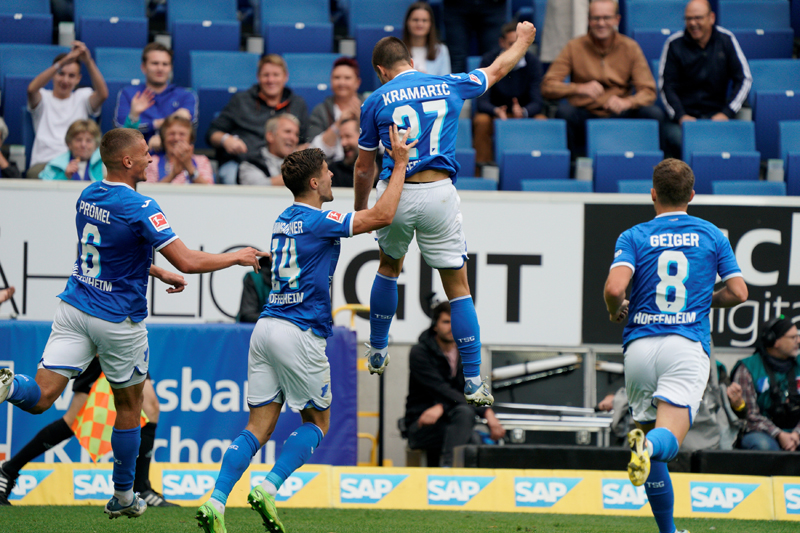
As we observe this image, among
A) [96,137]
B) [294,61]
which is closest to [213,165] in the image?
[96,137]

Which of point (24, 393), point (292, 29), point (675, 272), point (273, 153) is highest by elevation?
point (292, 29)

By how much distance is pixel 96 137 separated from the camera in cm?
926

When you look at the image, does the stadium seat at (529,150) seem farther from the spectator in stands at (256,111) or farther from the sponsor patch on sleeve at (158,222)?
the sponsor patch on sleeve at (158,222)

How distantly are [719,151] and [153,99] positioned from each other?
5.82m

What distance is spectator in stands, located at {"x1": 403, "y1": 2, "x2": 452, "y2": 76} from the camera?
34.0ft

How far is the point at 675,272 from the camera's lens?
17.0 ft

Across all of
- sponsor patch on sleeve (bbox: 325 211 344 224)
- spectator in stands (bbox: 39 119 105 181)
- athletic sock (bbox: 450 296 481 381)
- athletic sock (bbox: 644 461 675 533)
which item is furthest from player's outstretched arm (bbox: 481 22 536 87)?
spectator in stands (bbox: 39 119 105 181)

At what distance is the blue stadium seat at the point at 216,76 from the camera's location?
409 inches

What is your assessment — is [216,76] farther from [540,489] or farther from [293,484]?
[540,489]

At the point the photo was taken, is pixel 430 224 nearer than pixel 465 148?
Yes

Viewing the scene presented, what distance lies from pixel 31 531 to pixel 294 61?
21.8 feet

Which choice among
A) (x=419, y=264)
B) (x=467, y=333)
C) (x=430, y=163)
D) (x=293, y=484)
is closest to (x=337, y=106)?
(x=419, y=264)

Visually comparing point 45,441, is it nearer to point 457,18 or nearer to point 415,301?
point 415,301

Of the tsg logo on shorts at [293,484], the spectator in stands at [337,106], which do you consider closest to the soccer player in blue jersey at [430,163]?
the tsg logo on shorts at [293,484]
